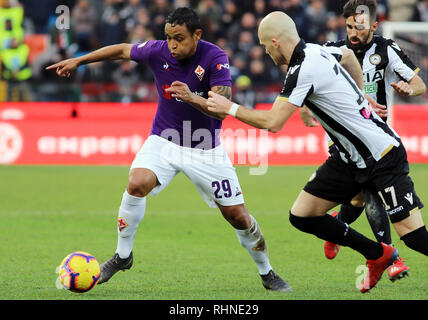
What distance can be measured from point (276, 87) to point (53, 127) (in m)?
5.32

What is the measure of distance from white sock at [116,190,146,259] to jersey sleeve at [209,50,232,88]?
117 cm

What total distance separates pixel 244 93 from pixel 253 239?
11.9 metres

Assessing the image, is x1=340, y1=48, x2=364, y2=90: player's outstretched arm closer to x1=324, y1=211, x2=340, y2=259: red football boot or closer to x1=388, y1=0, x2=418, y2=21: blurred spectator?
x1=324, y1=211, x2=340, y2=259: red football boot

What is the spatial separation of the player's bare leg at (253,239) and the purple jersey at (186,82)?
0.64m

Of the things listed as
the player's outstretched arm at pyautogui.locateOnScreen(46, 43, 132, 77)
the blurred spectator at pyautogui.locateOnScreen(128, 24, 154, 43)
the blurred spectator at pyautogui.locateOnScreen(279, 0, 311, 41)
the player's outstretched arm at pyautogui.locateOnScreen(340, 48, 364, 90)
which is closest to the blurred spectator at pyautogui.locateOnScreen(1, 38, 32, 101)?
the blurred spectator at pyautogui.locateOnScreen(128, 24, 154, 43)

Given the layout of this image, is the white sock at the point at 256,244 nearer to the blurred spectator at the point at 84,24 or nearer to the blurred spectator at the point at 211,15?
the blurred spectator at the point at 211,15

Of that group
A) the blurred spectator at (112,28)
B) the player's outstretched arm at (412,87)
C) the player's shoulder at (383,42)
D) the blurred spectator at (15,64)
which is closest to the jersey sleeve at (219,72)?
the player's outstretched arm at (412,87)

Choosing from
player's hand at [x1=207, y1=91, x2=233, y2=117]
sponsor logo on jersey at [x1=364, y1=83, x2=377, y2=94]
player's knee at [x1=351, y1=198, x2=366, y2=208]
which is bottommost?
player's knee at [x1=351, y1=198, x2=366, y2=208]

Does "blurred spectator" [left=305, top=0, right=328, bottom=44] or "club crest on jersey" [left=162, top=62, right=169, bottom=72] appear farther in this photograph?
"blurred spectator" [left=305, top=0, right=328, bottom=44]

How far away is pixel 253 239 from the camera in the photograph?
6.97 meters

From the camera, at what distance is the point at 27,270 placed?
7438 mm

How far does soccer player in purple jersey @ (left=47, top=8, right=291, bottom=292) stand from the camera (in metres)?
6.81

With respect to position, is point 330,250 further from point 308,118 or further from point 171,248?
point 171,248

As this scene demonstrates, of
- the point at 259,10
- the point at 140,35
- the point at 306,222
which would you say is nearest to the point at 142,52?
the point at 306,222
